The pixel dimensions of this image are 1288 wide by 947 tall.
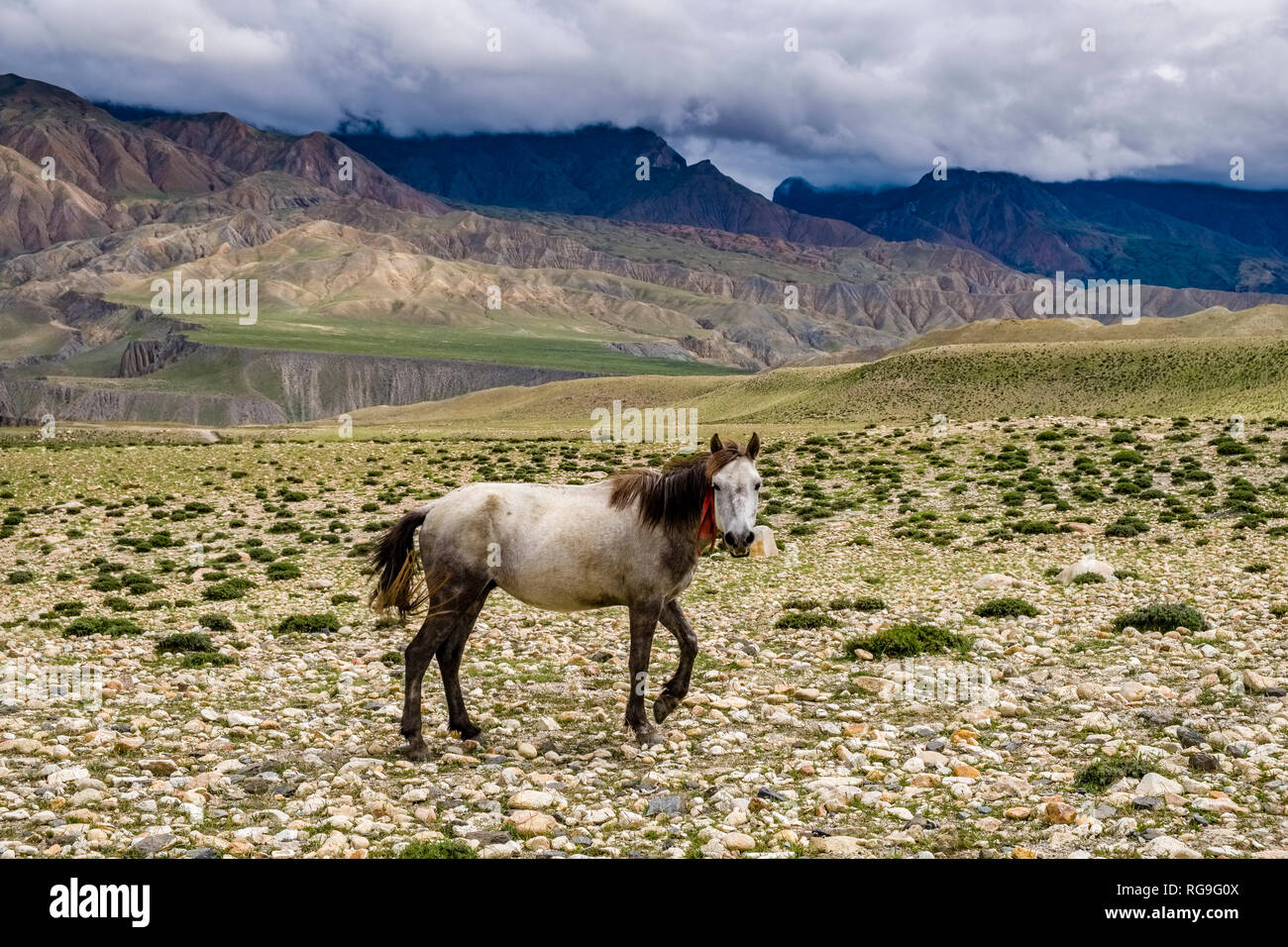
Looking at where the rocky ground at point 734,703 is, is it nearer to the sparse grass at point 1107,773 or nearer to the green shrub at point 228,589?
the sparse grass at point 1107,773

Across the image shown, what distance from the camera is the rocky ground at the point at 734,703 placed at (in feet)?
29.6

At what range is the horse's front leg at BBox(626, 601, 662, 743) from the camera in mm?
12289

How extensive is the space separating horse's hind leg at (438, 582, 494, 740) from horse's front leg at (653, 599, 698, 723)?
2245 mm

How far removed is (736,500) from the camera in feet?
38.1

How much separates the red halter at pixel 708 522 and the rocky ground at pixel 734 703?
2359 mm

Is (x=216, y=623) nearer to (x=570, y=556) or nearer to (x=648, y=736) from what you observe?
(x=570, y=556)

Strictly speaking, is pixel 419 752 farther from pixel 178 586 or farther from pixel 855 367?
pixel 855 367

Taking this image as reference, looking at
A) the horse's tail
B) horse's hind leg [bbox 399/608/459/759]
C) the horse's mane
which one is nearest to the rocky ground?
horse's hind leg [bbox 399/608/459/759]

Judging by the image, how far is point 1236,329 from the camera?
178750mm

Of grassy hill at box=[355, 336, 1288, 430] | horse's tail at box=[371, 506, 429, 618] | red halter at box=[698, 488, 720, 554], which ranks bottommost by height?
horse's tail at box=[371, 506, 429, 618]

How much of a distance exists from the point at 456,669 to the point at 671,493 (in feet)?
11.4

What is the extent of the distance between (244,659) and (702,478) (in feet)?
29.2

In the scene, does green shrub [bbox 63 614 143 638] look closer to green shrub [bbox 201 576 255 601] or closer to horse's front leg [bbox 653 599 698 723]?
green shrub [bbox 201 576 255 601]
